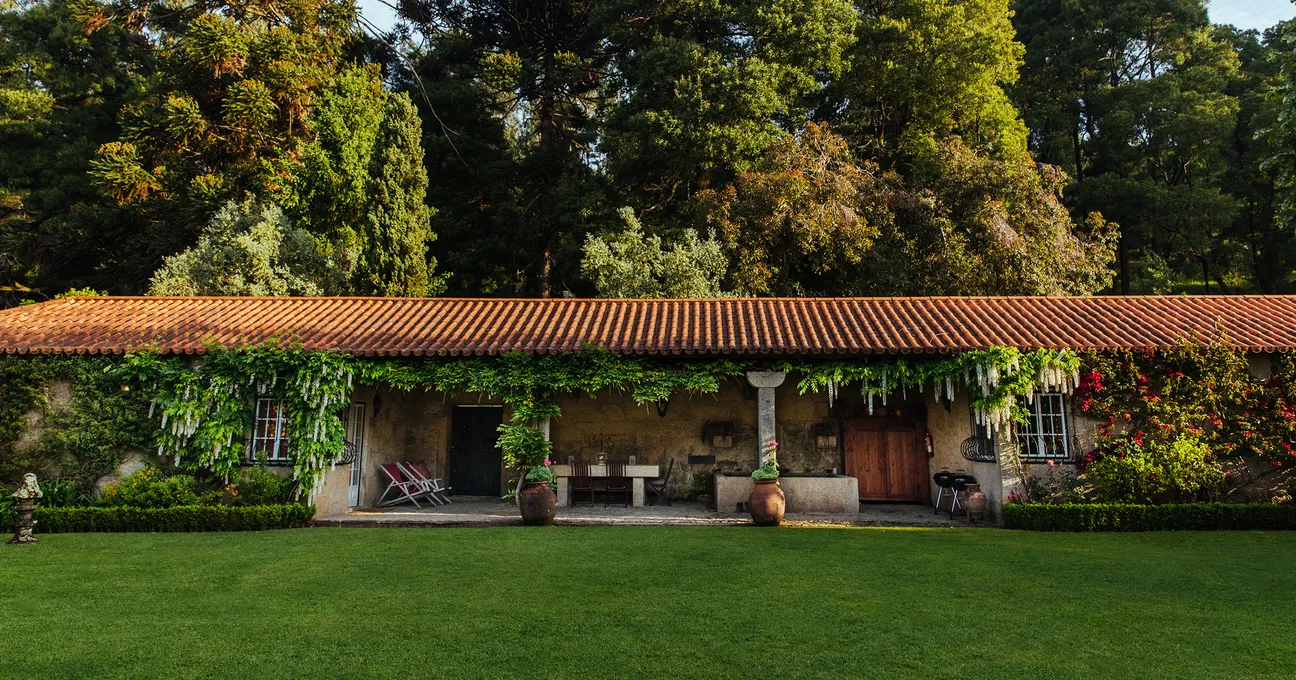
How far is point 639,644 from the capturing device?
558cm

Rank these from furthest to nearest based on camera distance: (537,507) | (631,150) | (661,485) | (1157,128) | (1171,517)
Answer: (1157,128) → (631,150) → (661,485) → (537,507) → (1171,517)

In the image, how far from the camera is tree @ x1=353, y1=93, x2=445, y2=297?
75.6ft

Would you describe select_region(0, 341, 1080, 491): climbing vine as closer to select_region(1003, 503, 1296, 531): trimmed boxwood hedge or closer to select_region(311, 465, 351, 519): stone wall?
select_region(311, 465, 351, 519): stone wall

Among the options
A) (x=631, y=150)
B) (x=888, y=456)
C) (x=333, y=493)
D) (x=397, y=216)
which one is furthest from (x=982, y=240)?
(x=333, y=493)

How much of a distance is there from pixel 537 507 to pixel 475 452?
17.1 ft

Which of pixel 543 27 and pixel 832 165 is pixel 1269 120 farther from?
pixel 543 27

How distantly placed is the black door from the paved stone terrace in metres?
1.74

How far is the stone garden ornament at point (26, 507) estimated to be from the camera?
33.0 ft

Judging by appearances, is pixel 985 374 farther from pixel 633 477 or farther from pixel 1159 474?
pixel 633 477

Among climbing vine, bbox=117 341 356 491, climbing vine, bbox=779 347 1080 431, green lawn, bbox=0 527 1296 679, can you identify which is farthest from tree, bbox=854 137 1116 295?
climbing vine, bbox=117 341 356 491

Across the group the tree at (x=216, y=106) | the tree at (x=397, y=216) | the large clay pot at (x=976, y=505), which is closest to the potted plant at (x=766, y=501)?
the large clay pot at (x=976, y=505)

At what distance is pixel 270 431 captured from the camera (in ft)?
44.4

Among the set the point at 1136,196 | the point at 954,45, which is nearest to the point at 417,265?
the point at 954,45

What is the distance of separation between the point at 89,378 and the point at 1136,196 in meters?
33.3
